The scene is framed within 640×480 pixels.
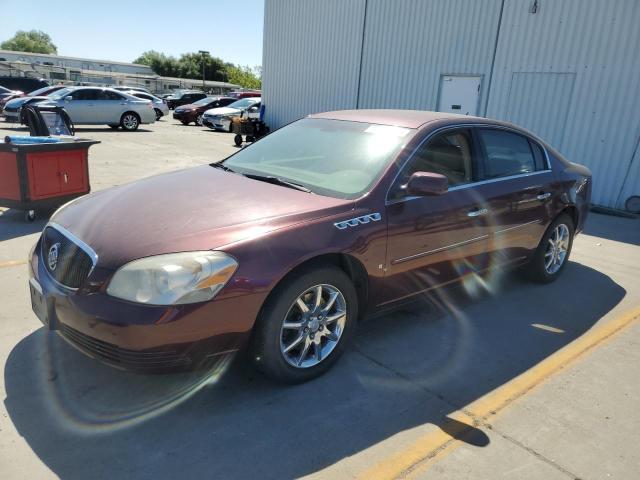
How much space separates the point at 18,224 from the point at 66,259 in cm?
410

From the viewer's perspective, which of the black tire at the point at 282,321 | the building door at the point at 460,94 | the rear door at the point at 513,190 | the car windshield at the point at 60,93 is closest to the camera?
the black tire at the point at 282,321

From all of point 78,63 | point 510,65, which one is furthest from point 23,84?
point 78,63

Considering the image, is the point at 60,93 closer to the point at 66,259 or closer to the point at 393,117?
the point at 393,117

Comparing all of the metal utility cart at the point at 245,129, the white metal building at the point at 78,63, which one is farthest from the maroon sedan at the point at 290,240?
the white metal building at the point at 78,63

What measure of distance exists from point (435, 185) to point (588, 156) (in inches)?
318

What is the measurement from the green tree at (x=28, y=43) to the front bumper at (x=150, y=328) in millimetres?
129137

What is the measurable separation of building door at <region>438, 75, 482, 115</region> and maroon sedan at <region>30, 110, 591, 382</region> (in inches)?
299

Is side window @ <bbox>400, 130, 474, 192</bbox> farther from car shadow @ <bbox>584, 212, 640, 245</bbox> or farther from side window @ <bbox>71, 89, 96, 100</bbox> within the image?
side window @ <bbox>71, 89, 96, 100</bbox>

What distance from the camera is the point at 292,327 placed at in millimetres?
2846

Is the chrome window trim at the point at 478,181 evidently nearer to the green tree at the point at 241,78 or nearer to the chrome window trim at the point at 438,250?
the chrome window trim at the point at 438,250

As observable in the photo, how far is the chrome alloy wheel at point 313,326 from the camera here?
287 centimetres

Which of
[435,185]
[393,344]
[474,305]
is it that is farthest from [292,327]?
[474,305]

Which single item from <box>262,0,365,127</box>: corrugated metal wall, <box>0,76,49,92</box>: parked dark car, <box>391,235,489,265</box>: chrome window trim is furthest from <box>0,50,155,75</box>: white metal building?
<box>391,235,489,265</box>: chrome window trim

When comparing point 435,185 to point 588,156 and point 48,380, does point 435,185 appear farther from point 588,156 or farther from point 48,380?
point 588,156
